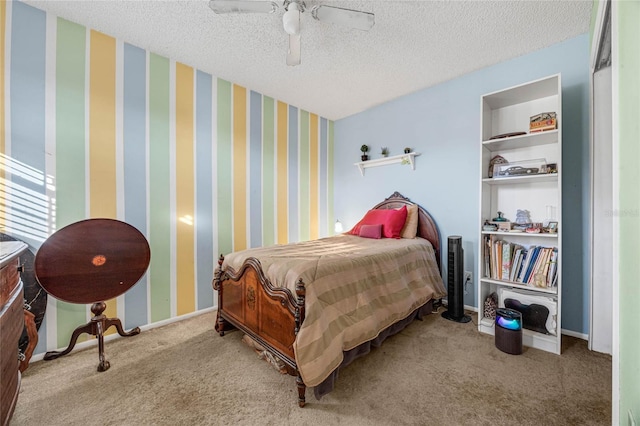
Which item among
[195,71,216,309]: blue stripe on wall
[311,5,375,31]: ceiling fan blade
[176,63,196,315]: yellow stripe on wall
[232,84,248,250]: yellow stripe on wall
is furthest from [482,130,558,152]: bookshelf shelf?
[176,63,196,315]: yellow stripe on wall

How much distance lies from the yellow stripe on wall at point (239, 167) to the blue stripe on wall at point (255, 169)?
84 mm

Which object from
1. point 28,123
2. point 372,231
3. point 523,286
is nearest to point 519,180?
point 523,286

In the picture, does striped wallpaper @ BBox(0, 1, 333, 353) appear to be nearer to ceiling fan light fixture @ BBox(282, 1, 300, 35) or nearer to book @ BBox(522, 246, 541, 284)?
ceiling fan light fixture @ BBox(282, 1, 300, 35)

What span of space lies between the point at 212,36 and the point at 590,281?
3805mm

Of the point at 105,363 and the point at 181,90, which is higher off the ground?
the point at 181,90

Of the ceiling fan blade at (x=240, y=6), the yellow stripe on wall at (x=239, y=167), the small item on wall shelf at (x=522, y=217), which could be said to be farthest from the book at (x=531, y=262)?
the yellow stripe on wall at (x=239, y=167)

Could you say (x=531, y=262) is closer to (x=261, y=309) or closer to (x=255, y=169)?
(x=261, y=309)

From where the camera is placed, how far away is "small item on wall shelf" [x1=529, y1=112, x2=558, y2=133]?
7.00ft

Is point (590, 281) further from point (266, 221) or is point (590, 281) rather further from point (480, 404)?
point (266, 221)

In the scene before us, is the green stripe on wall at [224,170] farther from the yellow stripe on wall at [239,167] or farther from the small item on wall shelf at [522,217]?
the small item on wall shelf at [522,217]

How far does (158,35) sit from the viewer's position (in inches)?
90.4

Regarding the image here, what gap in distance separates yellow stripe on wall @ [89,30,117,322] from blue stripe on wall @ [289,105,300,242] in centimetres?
202

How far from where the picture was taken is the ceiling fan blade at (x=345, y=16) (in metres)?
1.75

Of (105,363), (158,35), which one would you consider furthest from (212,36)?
(105,363)
